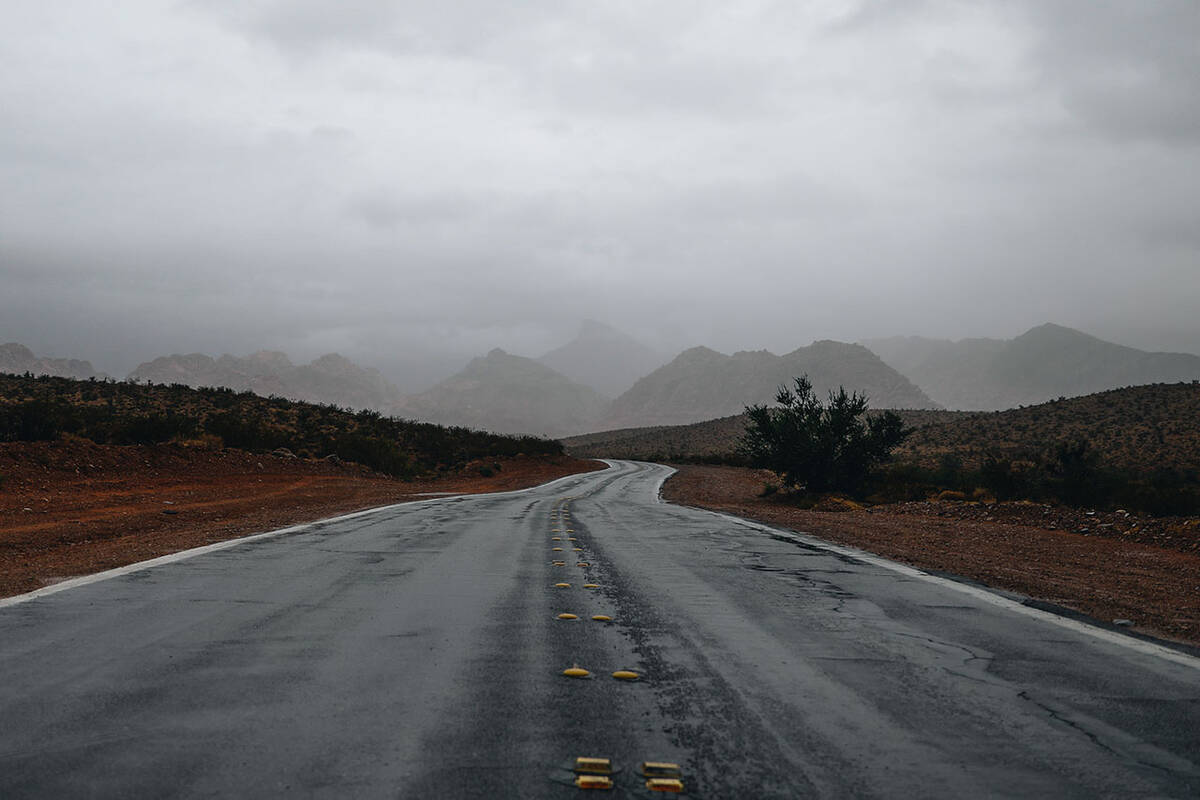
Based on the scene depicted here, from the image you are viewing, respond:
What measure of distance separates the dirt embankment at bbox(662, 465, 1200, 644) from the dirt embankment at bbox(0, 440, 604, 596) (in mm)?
8440

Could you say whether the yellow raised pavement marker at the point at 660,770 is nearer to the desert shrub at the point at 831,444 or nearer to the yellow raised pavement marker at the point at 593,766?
the yellow raised pavement marker at the point at 593,766

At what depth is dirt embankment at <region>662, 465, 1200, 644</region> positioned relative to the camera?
19.7ft

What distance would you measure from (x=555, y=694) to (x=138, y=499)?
18.1 meters

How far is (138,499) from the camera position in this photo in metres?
17.4

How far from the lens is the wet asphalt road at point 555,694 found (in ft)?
7.57

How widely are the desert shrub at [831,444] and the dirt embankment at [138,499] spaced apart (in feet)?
40.0

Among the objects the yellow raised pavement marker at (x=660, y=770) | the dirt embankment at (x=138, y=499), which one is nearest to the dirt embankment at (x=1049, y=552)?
the yellow raised pavement marker at (x=660, y=770)

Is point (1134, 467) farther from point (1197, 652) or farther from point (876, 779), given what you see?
point (876, 779)

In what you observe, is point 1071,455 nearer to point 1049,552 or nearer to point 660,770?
point 1049,552

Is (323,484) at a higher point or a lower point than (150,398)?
lower

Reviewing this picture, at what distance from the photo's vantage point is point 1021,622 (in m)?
4.72

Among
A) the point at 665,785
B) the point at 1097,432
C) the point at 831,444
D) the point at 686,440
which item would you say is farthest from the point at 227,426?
the point at 686,440

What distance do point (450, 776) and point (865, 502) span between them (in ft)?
73.3

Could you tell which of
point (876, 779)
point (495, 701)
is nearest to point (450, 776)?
point (495, 701)
